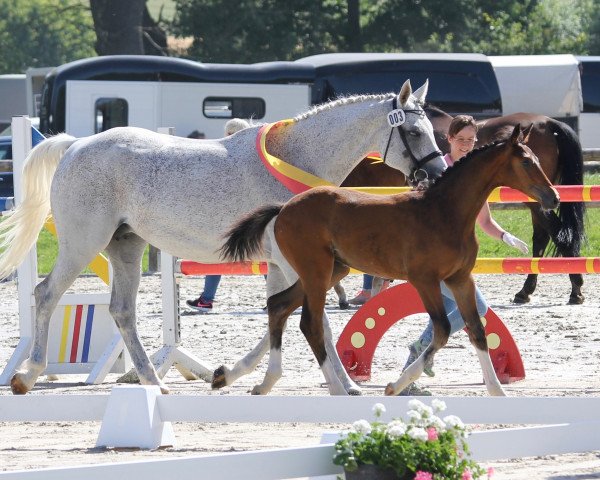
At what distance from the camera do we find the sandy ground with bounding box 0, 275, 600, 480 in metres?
5.73

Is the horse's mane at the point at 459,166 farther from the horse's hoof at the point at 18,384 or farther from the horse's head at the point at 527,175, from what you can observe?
the horse's hoof at the point at 18,384

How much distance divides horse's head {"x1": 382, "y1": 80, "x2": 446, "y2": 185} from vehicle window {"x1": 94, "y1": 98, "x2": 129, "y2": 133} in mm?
13643

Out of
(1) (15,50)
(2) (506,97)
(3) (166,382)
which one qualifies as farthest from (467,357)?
(1) (15,50)

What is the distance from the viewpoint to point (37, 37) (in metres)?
48.2

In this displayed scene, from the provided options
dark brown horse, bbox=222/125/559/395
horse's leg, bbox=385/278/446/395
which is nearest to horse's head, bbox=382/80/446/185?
dark brown horse, bbox=222/125/559/395

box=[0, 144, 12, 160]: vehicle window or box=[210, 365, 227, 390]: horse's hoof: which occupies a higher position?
box=[210, 365, 227, 390]: horse's hoof

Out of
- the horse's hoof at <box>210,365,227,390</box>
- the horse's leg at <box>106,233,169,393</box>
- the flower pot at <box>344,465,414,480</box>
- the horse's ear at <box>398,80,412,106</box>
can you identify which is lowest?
the horse's hoof at <box>210,365,227,390</box>

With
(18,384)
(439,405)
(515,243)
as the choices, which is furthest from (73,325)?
(439,405)

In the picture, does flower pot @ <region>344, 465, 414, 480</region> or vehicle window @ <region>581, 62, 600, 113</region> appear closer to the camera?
flower pot @ <region>344, 465, 414, 480</region>

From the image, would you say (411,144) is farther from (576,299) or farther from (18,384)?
(576,299)

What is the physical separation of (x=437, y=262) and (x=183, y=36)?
1117 inches

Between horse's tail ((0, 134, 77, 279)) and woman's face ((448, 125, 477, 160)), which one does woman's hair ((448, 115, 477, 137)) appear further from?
horse's tail ((0, 134, 77, 279))

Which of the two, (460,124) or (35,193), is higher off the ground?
(460,124)

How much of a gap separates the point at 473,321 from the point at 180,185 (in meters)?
1.92
